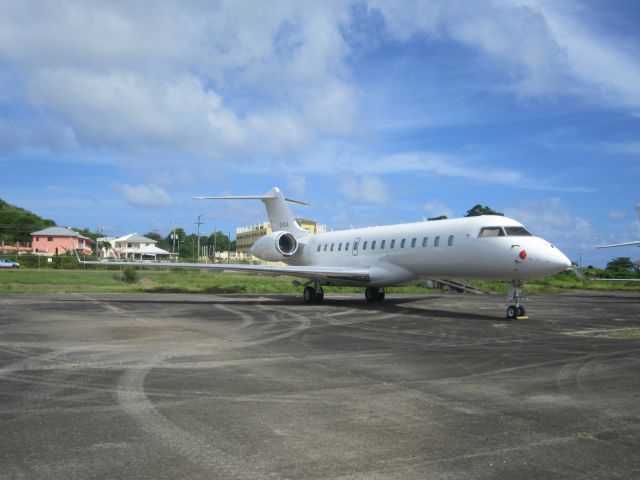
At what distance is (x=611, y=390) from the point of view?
6.70 m

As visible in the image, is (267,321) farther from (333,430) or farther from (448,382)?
(333,430)

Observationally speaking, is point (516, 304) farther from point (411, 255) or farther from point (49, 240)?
point (49, 240)

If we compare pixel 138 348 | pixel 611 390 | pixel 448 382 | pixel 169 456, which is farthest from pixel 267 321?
pixel 169 456

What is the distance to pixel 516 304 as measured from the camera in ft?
53.5

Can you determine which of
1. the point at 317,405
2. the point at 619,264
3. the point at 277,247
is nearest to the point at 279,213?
the point at 277,247

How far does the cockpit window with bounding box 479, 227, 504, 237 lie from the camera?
17.1m

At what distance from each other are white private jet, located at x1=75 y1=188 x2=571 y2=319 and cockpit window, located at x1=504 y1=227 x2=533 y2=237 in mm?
12

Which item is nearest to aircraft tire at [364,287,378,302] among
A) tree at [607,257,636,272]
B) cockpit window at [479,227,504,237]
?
cockpit window at [479,227,504,237]

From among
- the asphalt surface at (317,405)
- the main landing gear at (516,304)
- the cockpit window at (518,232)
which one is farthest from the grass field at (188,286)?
the asphalt surface at (317,405)

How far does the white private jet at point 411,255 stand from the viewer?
1633 centimetres

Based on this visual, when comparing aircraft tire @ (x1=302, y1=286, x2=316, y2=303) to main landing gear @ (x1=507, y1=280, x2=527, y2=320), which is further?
aircraft tire @ (x1=302, y1=286, x2=316, y2=303)

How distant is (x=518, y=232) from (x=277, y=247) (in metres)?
12.9

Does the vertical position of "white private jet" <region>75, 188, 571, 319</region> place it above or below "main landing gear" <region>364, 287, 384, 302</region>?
above

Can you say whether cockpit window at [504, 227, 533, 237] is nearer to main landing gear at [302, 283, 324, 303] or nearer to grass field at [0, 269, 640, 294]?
main landing gear at [302, 283, 324, 303]
